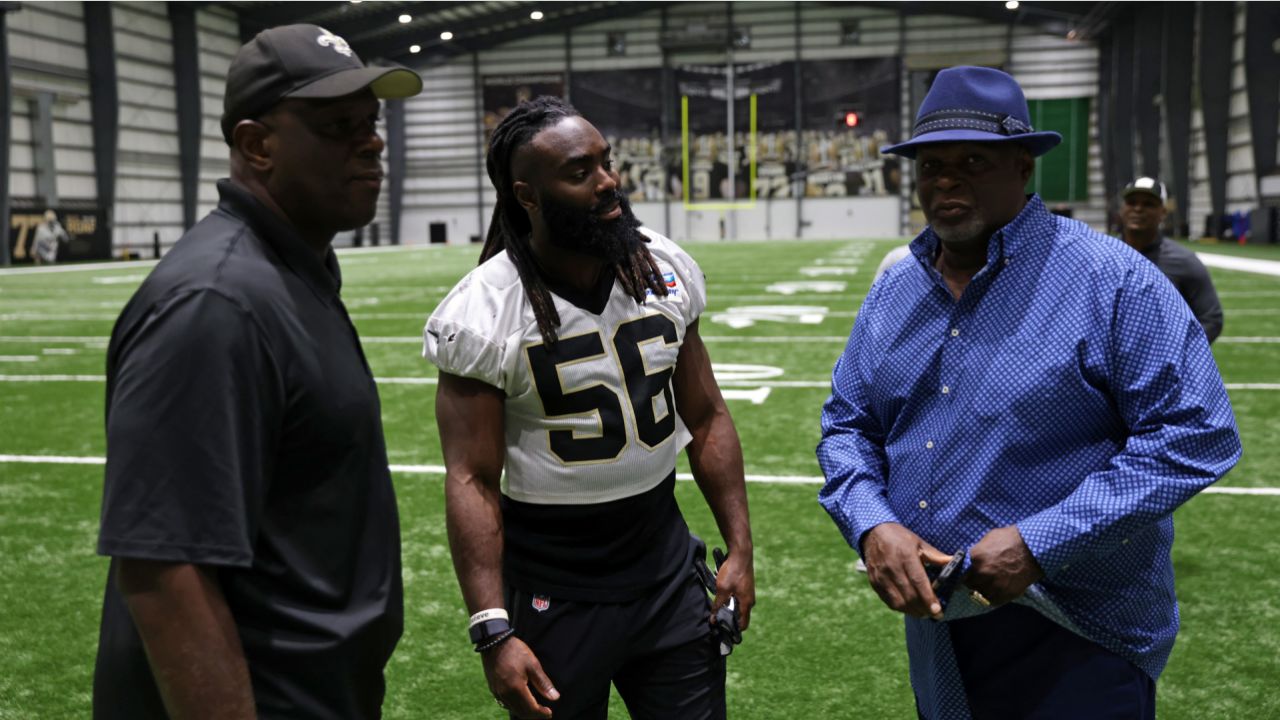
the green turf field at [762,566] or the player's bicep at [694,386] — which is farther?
the green turf field at [762,566]

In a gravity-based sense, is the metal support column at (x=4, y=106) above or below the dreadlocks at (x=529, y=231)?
above

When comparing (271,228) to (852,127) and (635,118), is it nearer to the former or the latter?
(852,127)

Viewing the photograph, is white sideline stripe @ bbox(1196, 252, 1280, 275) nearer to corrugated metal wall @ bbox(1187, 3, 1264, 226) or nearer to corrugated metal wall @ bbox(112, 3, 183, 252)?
corrugated metal wall @ bbox(1187, 3, 1264, 226)

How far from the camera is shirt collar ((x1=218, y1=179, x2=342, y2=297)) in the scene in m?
1.62

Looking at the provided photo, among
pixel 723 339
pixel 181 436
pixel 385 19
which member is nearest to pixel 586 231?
pixel 181 436

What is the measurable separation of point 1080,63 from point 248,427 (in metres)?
49.2

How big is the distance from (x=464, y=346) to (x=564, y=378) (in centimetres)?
22

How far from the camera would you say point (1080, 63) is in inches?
1777

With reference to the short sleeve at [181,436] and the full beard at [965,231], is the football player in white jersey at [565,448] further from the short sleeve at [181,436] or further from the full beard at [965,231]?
the short sleeve at [181,436]

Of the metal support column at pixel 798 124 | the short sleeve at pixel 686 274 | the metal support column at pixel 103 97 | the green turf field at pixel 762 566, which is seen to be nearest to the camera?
the short sleeve at pixel 686 274

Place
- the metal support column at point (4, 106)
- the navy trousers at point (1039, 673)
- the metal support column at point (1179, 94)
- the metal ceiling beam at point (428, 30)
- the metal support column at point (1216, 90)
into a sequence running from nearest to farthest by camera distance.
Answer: the navy trousers at point (1039, 673) < the metal support column at point (4, 106) < the metal support column at point (1216, 90) < the metal support column at point (1179, 94) < the metal ceiling beam at point (428, 30)

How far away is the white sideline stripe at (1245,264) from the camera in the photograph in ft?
62.5

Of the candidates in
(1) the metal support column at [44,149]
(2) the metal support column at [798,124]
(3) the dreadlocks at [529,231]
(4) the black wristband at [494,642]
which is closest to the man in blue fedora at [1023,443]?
(3) the dreadlocks at [529,231]

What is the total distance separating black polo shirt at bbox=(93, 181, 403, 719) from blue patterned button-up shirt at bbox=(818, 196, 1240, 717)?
1.01 metres
